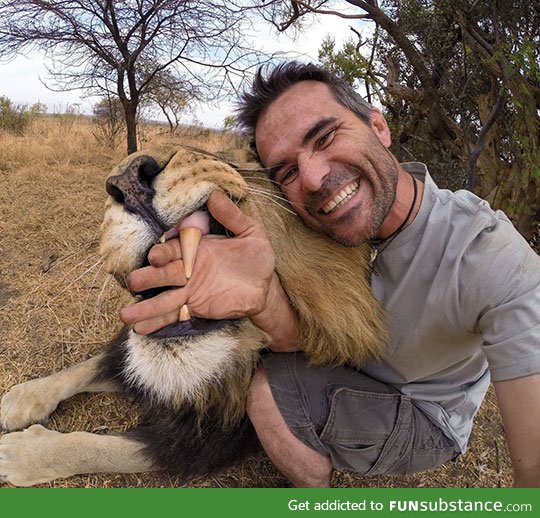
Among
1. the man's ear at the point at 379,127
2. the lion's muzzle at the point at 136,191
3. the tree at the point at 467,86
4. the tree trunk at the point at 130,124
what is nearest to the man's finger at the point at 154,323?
the lion's muzzle at the point at 136,191

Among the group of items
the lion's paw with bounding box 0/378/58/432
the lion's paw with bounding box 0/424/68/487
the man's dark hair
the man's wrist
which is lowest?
the lion's paw with bounding box 0/424/68/487

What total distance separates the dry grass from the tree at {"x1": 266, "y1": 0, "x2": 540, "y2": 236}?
1.87m

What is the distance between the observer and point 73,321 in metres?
3.21

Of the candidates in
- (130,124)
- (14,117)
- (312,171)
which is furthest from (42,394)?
(14,117)

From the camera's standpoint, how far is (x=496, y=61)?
391cm

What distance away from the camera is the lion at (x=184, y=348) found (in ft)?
4.87

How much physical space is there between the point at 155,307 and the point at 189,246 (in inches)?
7.1

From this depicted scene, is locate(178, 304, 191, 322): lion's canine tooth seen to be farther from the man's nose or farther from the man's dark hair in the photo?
the man's dark hair

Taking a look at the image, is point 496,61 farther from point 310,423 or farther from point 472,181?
point 310,423

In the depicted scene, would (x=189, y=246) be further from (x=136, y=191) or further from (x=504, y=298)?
(x=504, y=298)

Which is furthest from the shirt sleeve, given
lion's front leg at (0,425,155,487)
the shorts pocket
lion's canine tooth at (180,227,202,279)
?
lion's front leg at (0,425,155,487)

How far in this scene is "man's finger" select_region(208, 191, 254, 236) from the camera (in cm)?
151

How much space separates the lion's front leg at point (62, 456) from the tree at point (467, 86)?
292 cm

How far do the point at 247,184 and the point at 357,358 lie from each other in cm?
73
